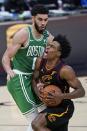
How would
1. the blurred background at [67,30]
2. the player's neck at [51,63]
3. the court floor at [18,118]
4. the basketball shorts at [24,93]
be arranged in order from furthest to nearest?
the blurred background at [67,30]
the court floor at [18,118]
the basketball shorts at [24,93]
the player's neck at [51,63]

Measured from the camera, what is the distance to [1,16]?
11781mm

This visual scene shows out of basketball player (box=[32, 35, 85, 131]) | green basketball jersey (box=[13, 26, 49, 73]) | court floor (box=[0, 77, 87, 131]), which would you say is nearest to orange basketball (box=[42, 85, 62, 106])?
basketball player (box=[32, 35, 85, 131])

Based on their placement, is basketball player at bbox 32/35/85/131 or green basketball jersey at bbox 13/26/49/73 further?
green basketball jersey at bbox 13/26/49/73

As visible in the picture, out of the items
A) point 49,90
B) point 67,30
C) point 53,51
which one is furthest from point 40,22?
point 67,30

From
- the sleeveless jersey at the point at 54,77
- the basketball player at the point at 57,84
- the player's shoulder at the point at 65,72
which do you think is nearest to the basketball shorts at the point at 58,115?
the basketball player at the point at 57,84

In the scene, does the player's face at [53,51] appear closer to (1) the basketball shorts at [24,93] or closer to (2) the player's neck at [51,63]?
(2) the player's neck at [51,63]

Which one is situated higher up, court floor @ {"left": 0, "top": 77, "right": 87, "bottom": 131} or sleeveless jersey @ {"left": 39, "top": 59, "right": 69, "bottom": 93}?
sleeveless jersey @ {"left": 39, "top": 59, "right": 69, "bottom": 93}

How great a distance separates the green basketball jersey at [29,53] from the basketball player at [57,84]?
42 centimetres

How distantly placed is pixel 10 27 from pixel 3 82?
152 cm

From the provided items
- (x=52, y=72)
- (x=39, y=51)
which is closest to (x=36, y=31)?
(x=39, y=51)

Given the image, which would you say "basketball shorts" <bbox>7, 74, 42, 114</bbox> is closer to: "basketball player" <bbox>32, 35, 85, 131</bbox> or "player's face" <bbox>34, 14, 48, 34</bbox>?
"basketball player" <bbox>32, 35, 85, 131</bbox>

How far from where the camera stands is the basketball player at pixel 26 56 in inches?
209

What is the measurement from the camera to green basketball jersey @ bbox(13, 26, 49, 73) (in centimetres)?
539

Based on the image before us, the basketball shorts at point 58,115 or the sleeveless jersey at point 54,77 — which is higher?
the sleeveless jersey at point 54,77
